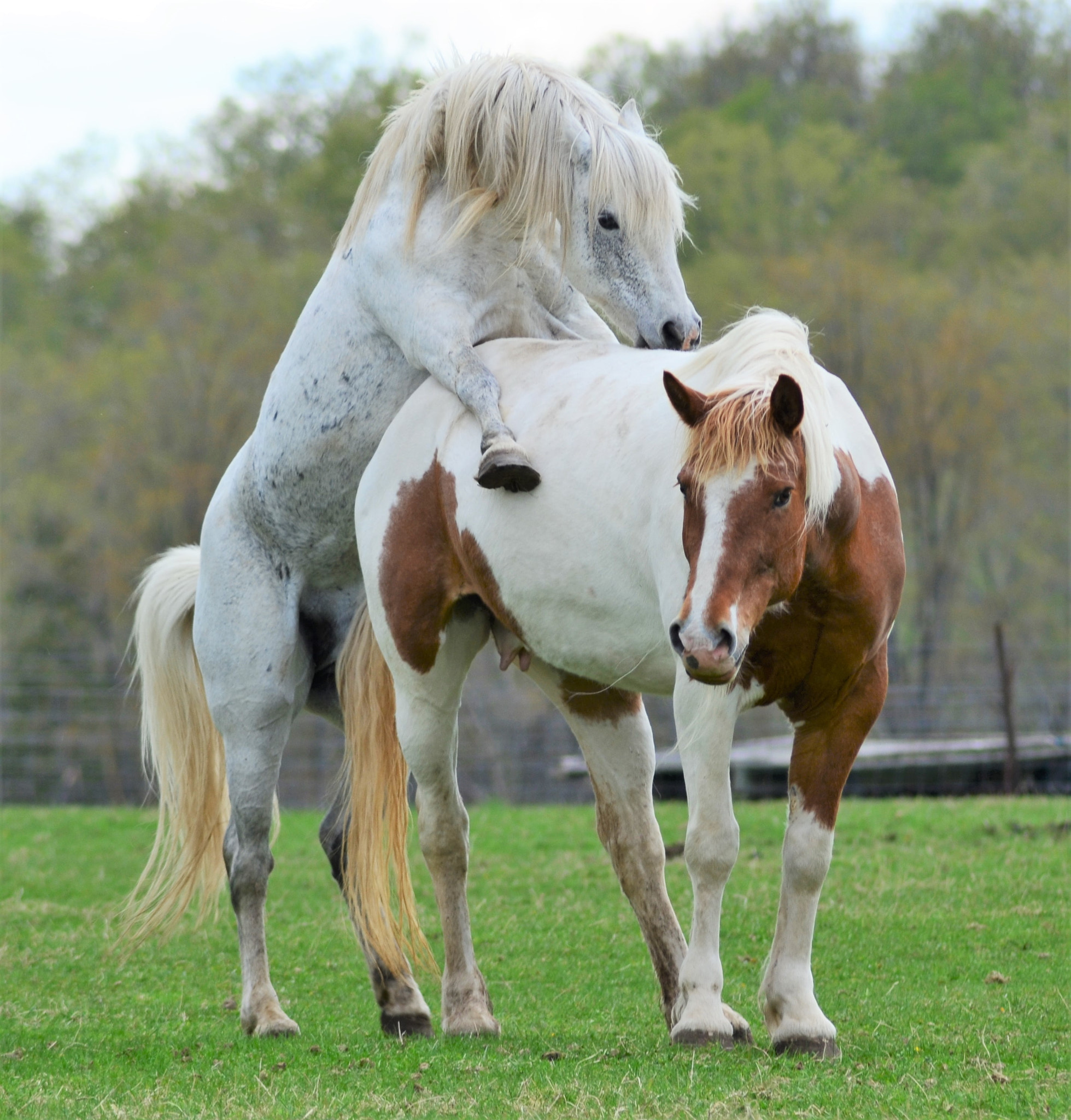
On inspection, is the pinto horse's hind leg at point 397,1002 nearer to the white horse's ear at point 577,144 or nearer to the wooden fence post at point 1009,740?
the white horse's ear at point 577,144

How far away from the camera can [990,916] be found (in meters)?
6.14

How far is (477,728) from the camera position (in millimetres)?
19000

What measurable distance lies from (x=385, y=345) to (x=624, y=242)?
88 centimetres

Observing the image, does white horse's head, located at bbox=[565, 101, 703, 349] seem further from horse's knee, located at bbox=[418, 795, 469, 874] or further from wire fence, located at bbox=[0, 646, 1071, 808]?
wire fence, located at bbox=[0, 646, 1071, 808]

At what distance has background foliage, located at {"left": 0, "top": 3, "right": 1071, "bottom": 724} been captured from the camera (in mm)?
25734

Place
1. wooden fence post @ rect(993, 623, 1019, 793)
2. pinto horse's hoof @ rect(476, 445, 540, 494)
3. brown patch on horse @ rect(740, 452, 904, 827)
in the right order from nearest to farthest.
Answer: brown patch on horse @ rect(740, 452, 904, 827) → pinto horse's hoof @ rect(476, 445, 540, 494) → wooden fence post @ rect(993, 623, 1019, 793)

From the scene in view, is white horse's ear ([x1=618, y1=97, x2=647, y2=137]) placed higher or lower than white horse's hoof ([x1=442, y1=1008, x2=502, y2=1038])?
higher

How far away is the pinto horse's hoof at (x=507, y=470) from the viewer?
13.0ft

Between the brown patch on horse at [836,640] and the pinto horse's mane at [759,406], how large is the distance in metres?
0.13

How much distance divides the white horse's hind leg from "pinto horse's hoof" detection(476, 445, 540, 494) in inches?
52.4

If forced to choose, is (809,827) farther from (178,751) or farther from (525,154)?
(178,751)

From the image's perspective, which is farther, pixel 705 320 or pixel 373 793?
pixel 705 320

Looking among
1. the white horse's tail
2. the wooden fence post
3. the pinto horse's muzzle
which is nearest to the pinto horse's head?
the pinto horse's muzzle

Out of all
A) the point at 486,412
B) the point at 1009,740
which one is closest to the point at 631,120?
the point at 486,412
